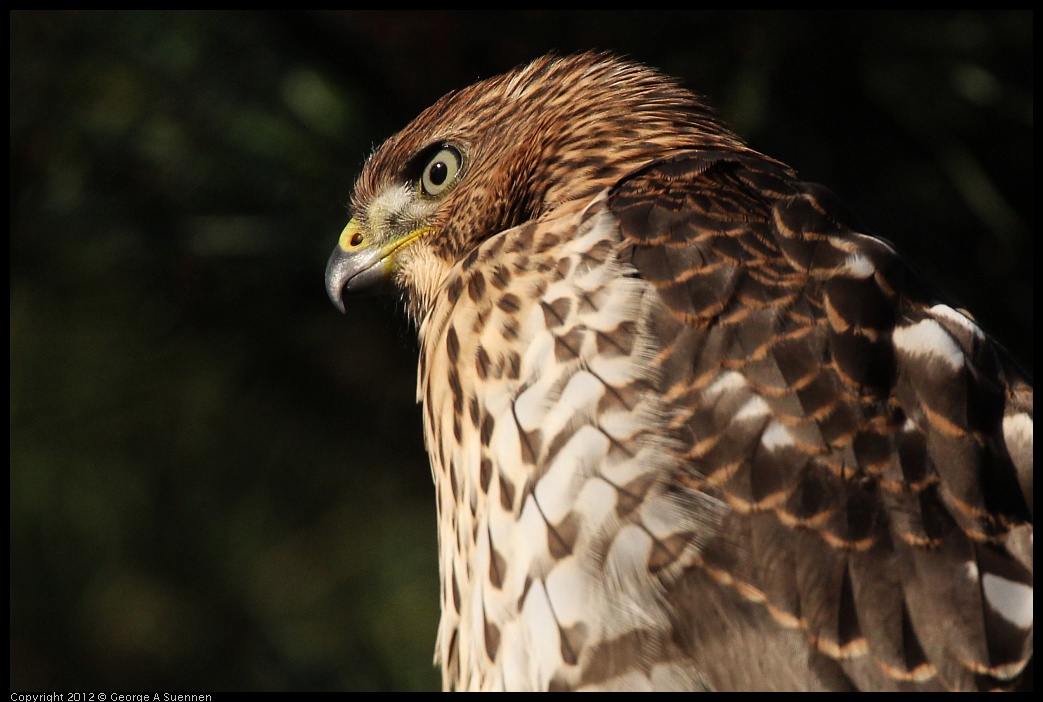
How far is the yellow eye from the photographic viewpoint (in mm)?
2576

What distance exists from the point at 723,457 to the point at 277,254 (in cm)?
270

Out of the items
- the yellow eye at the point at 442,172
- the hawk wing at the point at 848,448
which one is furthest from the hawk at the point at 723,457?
the yellow eye at the point at 442,172

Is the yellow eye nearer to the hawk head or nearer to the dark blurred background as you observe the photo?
the hawk head

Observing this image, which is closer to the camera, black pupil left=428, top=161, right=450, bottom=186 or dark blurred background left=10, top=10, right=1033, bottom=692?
black pupil left=428, top=161, right=450, bottom=186

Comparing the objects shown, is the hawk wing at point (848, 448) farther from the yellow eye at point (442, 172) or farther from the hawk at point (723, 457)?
the yellow eye at point (442, 172)

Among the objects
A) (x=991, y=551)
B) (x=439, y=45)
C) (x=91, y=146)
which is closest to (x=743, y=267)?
(x=991, y=551)

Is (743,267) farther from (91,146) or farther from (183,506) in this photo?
(183,506)

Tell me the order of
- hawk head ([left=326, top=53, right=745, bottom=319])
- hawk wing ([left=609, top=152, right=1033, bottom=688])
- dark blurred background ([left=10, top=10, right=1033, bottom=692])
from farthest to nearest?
1. dark blurred background ([left=10, top=10, right=1033, bottom=692])
2. hawk head ([left=326, top=53, right=745, bottom=319])
3. hawk wing ([left=609, top=152, right=1033, bottom=688])

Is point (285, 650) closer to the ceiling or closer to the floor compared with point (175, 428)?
closer to the floor

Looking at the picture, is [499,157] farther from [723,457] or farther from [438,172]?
[723,457]

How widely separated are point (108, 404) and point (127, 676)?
1.54m

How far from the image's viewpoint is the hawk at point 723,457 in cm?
169

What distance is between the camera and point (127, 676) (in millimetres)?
5727

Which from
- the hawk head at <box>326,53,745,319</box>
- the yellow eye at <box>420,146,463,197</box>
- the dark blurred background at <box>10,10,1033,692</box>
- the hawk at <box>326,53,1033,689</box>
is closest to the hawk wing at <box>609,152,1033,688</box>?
the hawk at <box>326,53,1033,689</box>
